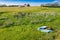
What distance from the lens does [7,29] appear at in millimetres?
2037

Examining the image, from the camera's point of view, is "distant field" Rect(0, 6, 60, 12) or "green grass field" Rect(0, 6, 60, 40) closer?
"green grass field" Rect(0, 6, 60, 40)

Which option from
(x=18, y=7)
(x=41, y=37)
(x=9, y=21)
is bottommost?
(x=41, y=37)

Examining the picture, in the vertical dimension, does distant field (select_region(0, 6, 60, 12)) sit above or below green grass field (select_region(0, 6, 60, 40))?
above

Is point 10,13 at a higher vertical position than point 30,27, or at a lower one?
higher

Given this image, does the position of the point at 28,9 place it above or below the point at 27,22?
above

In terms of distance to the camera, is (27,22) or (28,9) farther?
(28,9)

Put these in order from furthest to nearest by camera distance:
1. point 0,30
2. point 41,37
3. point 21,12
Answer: point 21,12 < point 0,30 < point 41,37

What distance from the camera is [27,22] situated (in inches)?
85.3

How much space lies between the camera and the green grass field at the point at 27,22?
75.2 inches

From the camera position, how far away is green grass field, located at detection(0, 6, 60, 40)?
1911 mm

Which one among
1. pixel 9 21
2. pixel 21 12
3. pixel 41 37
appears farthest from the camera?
pixel 21 12

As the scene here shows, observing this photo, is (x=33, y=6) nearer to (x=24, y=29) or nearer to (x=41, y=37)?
(x=24, y=29)

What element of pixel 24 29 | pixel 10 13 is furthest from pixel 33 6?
pixel 24 29

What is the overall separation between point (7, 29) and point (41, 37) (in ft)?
1.72
